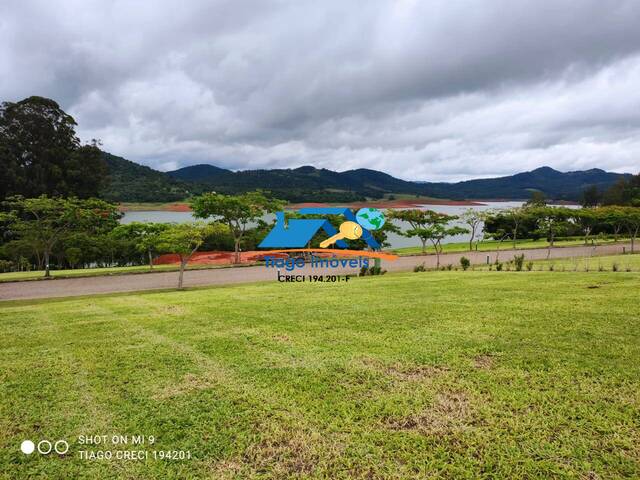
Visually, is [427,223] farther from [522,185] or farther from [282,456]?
[522,185]

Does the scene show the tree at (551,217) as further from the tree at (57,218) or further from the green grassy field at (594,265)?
the tree at (57,218)

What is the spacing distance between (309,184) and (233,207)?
9057 centimetres

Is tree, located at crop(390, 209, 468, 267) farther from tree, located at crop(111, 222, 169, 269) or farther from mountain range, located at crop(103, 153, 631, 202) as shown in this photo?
mountain range, located at crop(103, 153, 631, 202)

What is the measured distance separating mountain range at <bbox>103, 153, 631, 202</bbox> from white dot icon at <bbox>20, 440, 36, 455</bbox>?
1402 inches

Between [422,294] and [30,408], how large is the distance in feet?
24.4

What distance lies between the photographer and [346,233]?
25.8m

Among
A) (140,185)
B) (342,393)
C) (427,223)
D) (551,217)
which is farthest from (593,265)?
(140,185)

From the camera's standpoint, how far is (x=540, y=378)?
3848mm

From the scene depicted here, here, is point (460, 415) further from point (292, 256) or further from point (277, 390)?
point (292, 256)

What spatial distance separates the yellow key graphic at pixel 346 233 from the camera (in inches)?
1006

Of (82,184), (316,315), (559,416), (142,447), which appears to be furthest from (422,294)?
(82,184)

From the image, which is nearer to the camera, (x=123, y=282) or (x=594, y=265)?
(x=594, y=265)

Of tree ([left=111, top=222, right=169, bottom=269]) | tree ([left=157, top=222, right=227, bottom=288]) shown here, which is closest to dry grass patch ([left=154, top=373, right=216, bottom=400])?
tree ([left=157, top=222, right=227, bottom=288])

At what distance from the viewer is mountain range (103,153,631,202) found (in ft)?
188
